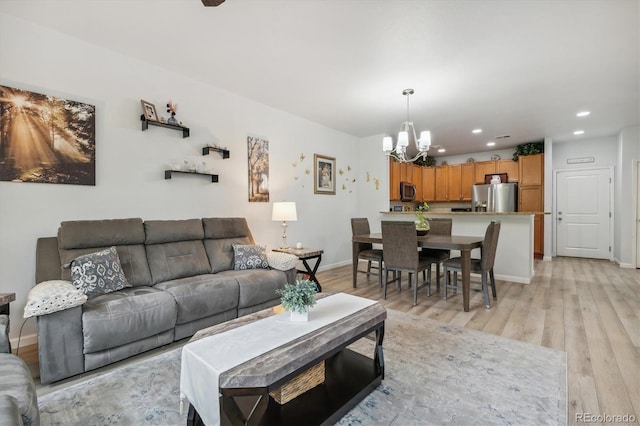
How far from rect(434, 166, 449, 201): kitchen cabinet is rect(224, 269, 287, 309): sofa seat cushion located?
236 inches

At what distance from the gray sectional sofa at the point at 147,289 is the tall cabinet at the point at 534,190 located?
598 centimetres

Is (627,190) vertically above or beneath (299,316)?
above

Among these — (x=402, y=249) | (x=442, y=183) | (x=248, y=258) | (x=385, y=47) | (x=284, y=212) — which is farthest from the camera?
(x=442, y=183)

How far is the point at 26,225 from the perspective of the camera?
2.44 metres

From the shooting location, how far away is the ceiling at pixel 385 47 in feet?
7.45

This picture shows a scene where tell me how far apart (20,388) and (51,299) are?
0.82 m

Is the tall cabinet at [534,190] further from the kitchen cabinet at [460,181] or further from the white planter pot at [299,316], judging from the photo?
the white planter pot at [299,316]

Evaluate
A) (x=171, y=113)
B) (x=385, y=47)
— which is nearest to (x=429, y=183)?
(x=385, y=47)

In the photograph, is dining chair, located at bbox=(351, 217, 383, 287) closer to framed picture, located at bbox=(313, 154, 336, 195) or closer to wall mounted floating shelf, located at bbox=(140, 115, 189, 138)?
framed picture, located at bbox=(313, 154, 336, 195)

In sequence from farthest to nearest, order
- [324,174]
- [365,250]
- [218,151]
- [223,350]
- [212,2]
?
[324,174]
[365,250]
[218,151]
[212,2]
[223,350]

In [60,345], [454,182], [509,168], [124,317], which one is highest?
[509,168]

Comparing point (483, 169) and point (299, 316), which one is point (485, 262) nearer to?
point (299, 316)

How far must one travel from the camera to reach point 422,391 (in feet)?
5.89

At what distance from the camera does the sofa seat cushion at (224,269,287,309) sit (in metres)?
2.79
